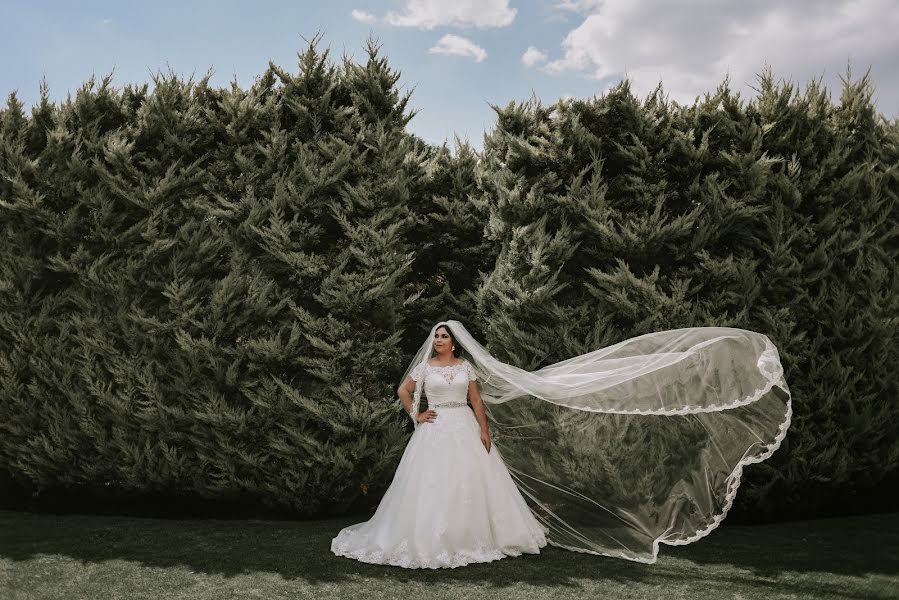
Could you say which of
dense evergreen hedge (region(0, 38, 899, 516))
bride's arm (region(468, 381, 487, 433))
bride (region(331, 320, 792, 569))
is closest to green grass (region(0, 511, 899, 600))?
bride (region(331, 320, 792, 569))

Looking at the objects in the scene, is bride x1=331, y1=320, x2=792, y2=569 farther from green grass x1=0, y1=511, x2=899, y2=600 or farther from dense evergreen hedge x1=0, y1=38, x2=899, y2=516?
dense evergreen hedge x1=0, y1=38, x2=899, y2=516

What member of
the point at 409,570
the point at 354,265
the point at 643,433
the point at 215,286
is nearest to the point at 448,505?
the point at 409,570

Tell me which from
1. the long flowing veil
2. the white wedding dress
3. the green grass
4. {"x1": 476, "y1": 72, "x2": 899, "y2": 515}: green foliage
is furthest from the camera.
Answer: {"x1": 476, "y1": 72, "x2": 899, "y2": 515}: green foliage

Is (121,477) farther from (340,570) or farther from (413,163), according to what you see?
(413,163)

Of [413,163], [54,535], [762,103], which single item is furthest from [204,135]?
[762,103]

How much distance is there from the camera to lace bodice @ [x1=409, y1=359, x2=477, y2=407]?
6.64 m

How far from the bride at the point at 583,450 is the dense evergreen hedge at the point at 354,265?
2.82 feet

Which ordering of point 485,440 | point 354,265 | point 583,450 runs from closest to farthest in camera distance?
point 583,450
point 485,440
point 354,265

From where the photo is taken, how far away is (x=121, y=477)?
798 cm

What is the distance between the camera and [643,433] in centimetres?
620

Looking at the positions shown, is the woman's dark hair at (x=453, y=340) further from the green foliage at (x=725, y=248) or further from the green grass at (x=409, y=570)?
the green grass at (x=409, y=570)

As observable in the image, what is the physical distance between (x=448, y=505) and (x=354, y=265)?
2.90m

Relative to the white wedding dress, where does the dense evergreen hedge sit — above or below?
above

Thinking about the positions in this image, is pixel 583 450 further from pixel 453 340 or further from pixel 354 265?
pixel 354 265
